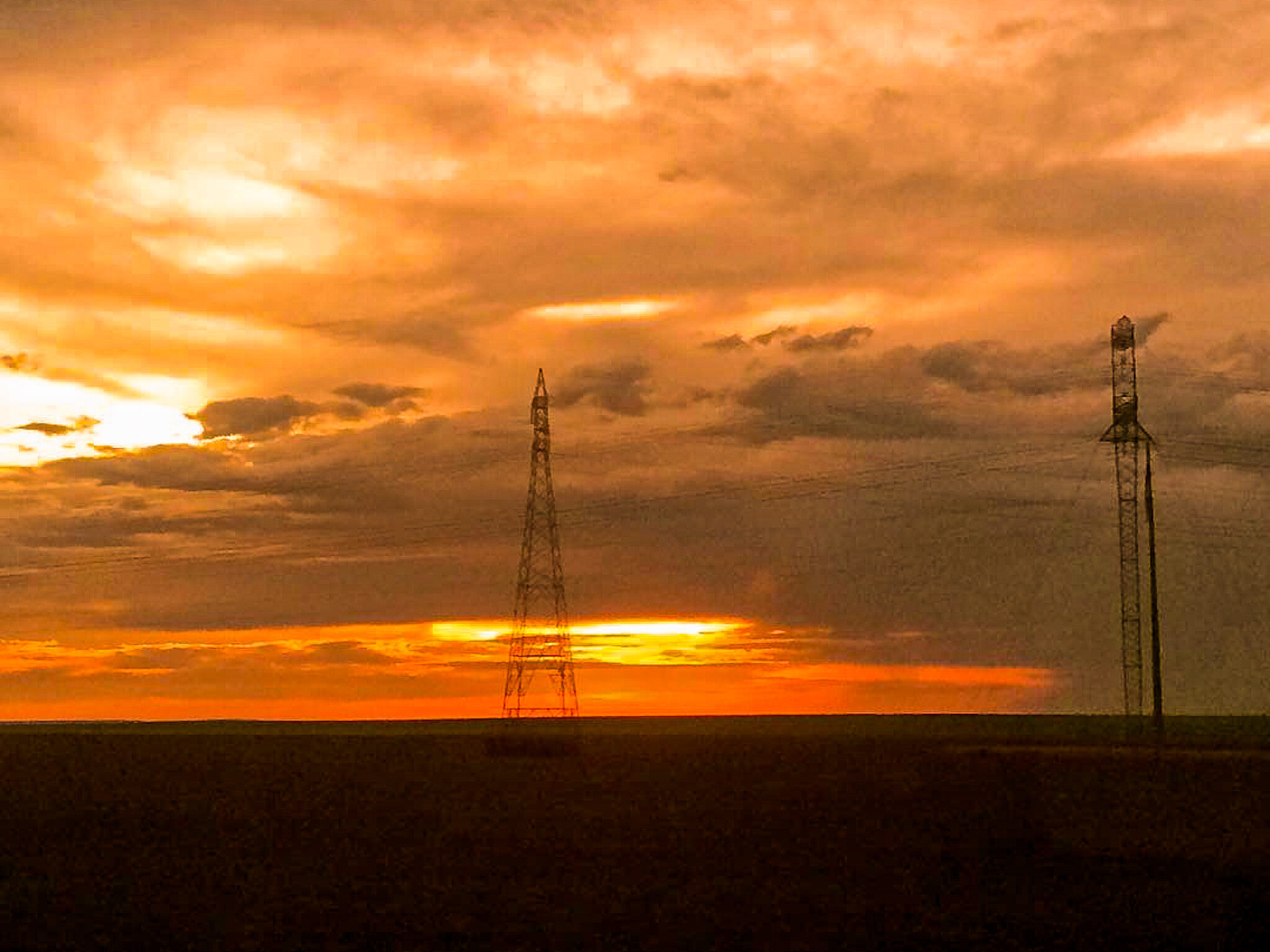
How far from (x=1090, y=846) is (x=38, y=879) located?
112ft

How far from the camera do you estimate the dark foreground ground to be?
38969mm

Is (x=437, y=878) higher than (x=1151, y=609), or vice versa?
(x=1151, y=609)

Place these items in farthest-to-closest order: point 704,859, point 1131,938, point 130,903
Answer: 1. point 704,859
2. point 130,903
3. point 1131,938

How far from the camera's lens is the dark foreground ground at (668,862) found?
39.0m

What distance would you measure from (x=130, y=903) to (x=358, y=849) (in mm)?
14164

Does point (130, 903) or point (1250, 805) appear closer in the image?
point (130, 903)

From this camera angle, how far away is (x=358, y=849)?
191ft

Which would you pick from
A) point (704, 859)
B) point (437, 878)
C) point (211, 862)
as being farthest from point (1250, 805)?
point (211, 862)

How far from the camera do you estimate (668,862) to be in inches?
2083

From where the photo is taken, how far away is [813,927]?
39.0 metres

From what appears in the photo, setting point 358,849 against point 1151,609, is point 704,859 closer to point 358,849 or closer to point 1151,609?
point 358,849

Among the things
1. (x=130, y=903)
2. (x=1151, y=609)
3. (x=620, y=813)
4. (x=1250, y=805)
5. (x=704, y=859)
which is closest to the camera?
(x=130, y=903)

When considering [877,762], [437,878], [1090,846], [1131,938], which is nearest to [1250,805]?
[1090,846]

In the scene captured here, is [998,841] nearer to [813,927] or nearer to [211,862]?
[813,927]
